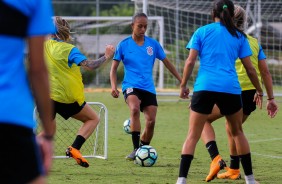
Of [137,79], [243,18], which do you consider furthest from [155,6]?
[243,18]

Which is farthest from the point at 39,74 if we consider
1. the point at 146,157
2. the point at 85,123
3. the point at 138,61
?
the point at 138,61

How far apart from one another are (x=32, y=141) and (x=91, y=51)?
84.7 feet

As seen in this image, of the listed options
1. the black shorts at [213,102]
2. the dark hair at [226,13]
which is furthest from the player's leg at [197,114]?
the dark hair at [226,13]

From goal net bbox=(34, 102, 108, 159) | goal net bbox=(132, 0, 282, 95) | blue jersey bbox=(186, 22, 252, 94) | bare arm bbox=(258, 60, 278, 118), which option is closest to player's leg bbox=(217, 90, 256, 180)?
bare arm bbox=(258, 60, 278, 118)

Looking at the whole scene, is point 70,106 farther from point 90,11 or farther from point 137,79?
point 90,11

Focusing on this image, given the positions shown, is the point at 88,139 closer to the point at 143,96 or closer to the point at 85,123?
the point at 143,96

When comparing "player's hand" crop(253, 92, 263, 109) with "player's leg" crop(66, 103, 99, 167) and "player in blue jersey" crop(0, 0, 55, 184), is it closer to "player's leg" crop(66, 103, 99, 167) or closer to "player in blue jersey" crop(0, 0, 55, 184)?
"player's leg" crop(66, 103, 99, 167)

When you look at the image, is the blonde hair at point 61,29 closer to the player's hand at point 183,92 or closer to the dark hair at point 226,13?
the player's hand at point 183,92

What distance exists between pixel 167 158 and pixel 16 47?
21.8ft

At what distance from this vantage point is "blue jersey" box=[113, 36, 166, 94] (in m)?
9.44

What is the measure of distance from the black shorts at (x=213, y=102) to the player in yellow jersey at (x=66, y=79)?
1.58 metres

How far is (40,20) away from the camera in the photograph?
3.23 metres

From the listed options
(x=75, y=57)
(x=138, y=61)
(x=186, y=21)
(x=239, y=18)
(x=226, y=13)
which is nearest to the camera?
(x=226, y=13)

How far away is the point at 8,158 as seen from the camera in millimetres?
3152
